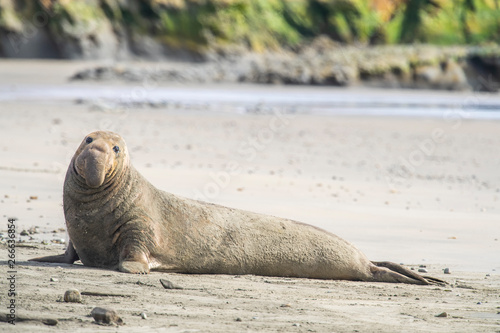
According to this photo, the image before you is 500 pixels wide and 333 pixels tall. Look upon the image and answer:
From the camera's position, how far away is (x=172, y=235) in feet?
21.6

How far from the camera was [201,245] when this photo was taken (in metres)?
6.64

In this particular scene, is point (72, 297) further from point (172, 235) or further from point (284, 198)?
point (284, 198)

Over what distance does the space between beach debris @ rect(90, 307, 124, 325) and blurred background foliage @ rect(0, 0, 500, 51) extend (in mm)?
37459

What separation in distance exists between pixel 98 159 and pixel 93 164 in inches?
2.0

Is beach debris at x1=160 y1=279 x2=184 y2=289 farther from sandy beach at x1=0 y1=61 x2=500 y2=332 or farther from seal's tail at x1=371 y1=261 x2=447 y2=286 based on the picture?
seal's tail at x1=371 y1=261 x2=447 y2=286

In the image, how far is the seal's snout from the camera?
239 inches

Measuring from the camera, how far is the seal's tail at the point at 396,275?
22.1 feet

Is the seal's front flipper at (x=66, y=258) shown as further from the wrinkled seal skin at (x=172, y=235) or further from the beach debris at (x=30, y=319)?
the beach debris at (x=30, y=319)

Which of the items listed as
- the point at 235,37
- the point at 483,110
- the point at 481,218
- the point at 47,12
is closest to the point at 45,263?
the point at 481,218

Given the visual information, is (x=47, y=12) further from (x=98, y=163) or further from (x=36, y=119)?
(x=98, y=163)

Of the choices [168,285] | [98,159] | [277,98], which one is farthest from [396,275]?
[277,98]

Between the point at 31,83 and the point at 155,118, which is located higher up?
the point at 31,83

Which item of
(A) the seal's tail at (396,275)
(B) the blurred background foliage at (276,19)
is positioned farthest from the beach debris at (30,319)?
(B) the blurred background foliage at (276,19)

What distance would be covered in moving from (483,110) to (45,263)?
71.6 feet
